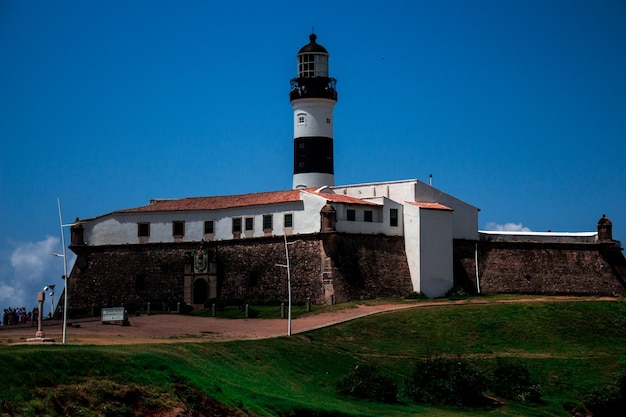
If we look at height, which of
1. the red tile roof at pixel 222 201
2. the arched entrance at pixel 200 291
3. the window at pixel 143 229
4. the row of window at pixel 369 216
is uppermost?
the red tile roof at pixel 222 201

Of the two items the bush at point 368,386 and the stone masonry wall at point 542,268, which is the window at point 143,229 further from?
the bush at point 368,386

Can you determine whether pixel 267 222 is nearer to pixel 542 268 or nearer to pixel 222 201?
pixel 222 201

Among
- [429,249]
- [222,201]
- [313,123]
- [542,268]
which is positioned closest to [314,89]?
A: [313,123]

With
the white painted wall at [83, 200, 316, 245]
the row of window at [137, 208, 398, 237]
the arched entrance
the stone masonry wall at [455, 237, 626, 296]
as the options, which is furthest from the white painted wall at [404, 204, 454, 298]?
the arched entrance

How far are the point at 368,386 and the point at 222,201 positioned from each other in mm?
31626

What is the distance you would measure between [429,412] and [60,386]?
17789 mm

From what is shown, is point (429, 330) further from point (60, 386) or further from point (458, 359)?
point (60, 386)

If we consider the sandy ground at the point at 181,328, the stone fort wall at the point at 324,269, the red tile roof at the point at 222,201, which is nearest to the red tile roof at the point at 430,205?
the stone fort wall at the point at 324,269

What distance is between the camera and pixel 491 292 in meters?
77.0

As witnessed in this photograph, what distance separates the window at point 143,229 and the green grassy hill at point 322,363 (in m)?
21.2

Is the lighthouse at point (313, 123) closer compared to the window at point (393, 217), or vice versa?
the window at point (393, 217)

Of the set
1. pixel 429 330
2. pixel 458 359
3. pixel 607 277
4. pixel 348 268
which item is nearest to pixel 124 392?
pixel 458 359

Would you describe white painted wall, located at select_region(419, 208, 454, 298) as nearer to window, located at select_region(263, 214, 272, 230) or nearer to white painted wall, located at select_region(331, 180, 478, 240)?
white painted wall, located at select_region(331, 180, 478, 240)

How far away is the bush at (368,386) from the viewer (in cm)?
4966
